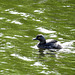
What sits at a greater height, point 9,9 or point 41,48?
point 9,9

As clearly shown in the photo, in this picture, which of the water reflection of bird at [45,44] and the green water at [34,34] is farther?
the water reflection of bird at [45,44]

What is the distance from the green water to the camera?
15.1 metres

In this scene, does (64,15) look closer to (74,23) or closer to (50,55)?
(74,23)

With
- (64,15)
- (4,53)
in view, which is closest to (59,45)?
(4,53)

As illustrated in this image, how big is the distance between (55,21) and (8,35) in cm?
341

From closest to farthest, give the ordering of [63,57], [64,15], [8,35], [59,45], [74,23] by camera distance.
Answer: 1. [63,57]
2. [59,45]
3. [8,35]
4. [74,23]
5. [64,15]

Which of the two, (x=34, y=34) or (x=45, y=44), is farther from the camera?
(x=34, y=34)

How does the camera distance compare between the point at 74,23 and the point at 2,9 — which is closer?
the point at 74,23

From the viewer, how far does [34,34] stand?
64.0 ft

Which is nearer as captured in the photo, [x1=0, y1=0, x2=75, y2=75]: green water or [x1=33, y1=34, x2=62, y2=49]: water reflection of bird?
[x1=0, y1=0, x2=75, y2=75]: green water

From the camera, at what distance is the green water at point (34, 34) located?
1506 centimetres

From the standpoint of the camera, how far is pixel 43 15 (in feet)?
73.8

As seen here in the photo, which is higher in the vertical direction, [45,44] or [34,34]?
[34,34]

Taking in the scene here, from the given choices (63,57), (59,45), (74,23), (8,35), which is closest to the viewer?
(63,57)
